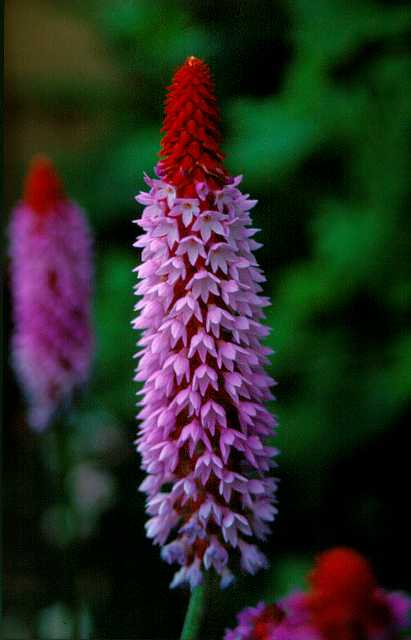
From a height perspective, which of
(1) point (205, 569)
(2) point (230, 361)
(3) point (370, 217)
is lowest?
(1) point (205, 569)

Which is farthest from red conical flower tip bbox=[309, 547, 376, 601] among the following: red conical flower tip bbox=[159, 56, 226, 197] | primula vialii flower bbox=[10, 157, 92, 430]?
primula vialii flower bbox=[10, 157, 92, 430]

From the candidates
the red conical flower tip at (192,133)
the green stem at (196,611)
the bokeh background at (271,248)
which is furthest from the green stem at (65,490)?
the red conical flower tip at (192,133)

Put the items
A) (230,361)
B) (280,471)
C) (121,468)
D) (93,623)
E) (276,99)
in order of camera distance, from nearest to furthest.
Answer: (230,361), (93,623), (276,99), (280,471), (121,468)

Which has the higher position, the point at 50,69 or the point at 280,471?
the point at 50,69

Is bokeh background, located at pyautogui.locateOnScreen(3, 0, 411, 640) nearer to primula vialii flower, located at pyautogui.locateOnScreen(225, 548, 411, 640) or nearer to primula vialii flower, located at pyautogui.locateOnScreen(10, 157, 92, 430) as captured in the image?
primula vialii flower, located at pyautogui.locateOnScreen(10, 157, 92, 430)

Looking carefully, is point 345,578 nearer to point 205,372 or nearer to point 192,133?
point 205,372

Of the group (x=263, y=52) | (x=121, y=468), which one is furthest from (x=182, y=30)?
(x=121, y=468)

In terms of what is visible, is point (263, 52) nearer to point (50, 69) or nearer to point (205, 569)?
point (50, 69)
